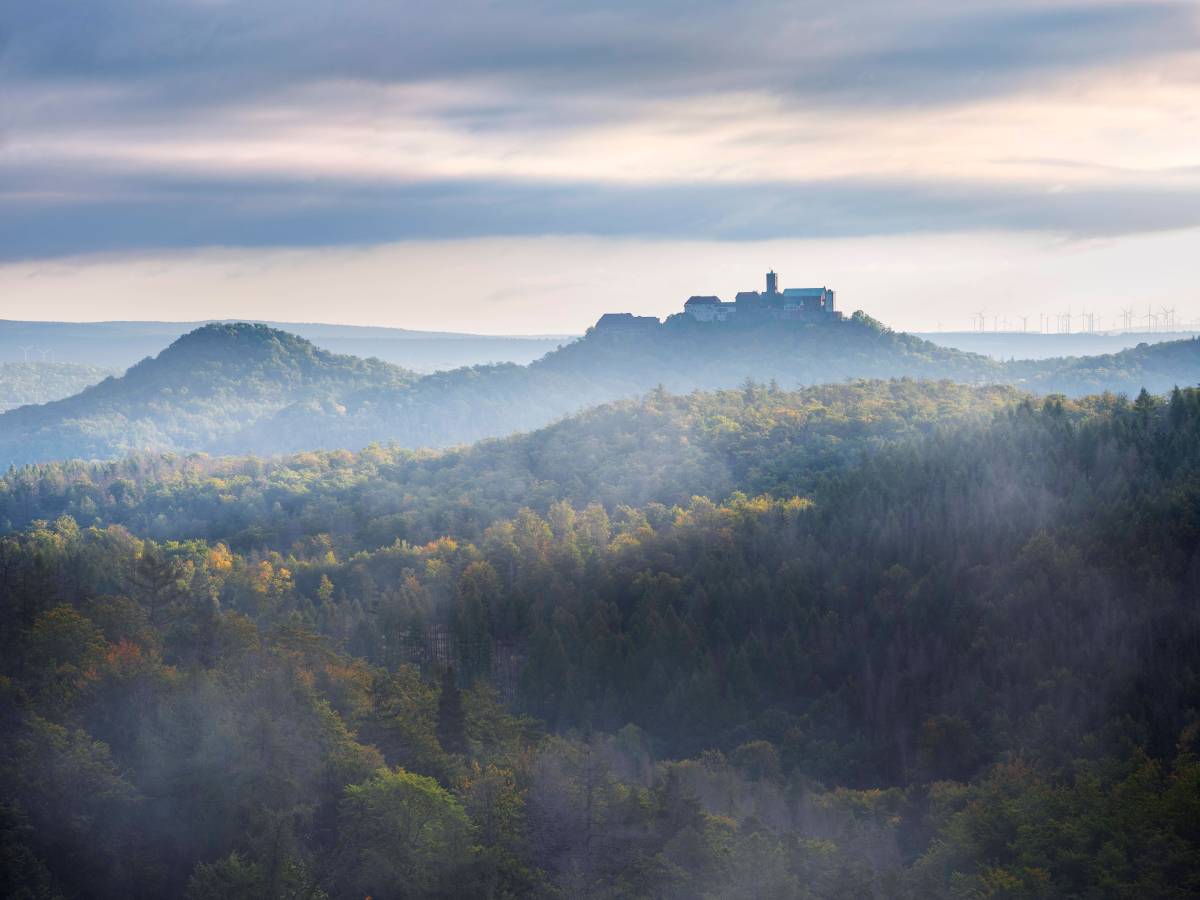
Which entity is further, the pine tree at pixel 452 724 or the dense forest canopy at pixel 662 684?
the pine tree at pixel 452 724

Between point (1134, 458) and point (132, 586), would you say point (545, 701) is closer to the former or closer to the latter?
point (132, 586)

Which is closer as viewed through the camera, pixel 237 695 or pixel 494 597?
pixel 237 695

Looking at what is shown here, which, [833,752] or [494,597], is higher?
[494,597]

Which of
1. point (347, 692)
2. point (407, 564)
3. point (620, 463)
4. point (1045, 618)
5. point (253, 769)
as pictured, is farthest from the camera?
point (620, 463)

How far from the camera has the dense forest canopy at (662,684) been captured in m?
56.4

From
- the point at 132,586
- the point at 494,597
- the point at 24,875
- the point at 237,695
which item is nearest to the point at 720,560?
the point at 494,597

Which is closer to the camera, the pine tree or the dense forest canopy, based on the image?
the dense forest canopy

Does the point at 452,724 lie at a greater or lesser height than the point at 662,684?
greater

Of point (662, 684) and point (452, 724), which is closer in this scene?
point (452, 724)

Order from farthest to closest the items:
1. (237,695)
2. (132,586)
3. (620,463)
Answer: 1. (620,463)
2. (132,586)
3. (237,695)

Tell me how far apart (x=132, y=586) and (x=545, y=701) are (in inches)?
1645

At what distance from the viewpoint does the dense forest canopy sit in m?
56.4

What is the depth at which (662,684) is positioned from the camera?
111688mm

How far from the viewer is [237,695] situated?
216 ft
